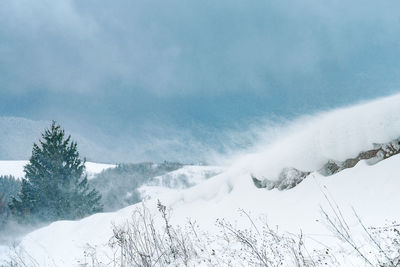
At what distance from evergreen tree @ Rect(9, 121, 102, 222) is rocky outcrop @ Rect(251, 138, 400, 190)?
18413 mm

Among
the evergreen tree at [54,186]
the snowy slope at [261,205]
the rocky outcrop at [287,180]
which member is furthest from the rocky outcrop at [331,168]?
the evergreen tree at [54,186]

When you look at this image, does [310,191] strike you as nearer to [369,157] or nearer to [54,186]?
[369,157]

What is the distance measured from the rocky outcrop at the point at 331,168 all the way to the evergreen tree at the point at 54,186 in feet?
60.4

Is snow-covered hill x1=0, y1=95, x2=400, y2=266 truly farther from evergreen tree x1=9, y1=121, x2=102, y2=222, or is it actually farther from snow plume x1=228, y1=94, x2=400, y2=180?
evergreen tree x1=9, y1=121, x2=102, y2=222

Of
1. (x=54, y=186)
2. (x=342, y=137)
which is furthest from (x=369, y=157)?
(x=54, y=186)

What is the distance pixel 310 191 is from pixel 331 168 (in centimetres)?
62

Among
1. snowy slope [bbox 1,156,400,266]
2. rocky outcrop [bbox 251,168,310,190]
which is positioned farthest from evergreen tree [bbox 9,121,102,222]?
rocky outcrop [bbox 251,168,310,190]

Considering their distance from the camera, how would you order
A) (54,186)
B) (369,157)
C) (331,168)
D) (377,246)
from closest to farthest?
(377,246)
(369,157)
(331,168)
(54,186)

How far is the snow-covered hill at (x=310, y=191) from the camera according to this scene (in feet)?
13.9

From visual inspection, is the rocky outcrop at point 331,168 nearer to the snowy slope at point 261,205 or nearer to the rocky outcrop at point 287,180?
the rocky outcrop at point 287,180

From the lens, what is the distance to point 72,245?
7930 mm

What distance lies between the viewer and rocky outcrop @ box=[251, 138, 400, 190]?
4.79 metres

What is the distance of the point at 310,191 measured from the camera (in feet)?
17.9

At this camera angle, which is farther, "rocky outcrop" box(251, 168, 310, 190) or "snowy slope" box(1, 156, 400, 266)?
"rocky outcrop" box(251, 168, 310, 190)
